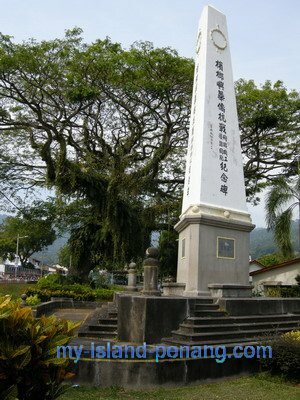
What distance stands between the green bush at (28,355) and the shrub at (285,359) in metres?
4.17

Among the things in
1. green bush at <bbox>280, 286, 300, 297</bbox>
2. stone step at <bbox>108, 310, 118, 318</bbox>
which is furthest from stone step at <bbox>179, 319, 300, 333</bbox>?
green bush at <bbox>280, 286, 300, 297</bbox>

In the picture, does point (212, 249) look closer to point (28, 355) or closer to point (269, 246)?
point (28, 355)

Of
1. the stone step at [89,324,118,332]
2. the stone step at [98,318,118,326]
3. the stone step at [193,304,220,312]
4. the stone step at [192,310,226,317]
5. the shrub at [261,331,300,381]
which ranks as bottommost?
the shrub at [261,331,300,381]

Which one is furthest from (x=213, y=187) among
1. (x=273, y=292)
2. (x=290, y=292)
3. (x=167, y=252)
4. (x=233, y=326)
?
(x=167, y=252)

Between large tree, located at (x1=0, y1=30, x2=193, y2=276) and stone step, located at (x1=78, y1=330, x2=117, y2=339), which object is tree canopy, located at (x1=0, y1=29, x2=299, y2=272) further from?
stone step, located at (x1=78, y1=330, x2=117, y2=339)

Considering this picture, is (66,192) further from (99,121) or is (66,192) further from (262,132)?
(262,132)

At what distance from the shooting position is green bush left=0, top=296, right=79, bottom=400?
3764 millimetres

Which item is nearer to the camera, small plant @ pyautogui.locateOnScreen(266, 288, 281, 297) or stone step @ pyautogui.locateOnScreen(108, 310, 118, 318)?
stone step @ pyautogui.locateOnScreen(108, 310, 118, 318)

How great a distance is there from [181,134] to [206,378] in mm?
16368

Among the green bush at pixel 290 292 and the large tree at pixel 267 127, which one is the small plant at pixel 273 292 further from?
the large tree at pixel 267 127

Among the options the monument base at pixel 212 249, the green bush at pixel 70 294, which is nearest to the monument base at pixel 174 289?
the monument base at pixel 212 249

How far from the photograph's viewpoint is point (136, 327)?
7.91 m

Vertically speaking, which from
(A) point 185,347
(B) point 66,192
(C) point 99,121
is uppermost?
(C) point 99,121

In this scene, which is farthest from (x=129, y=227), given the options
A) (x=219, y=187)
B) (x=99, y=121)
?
(x=219, y=187)
